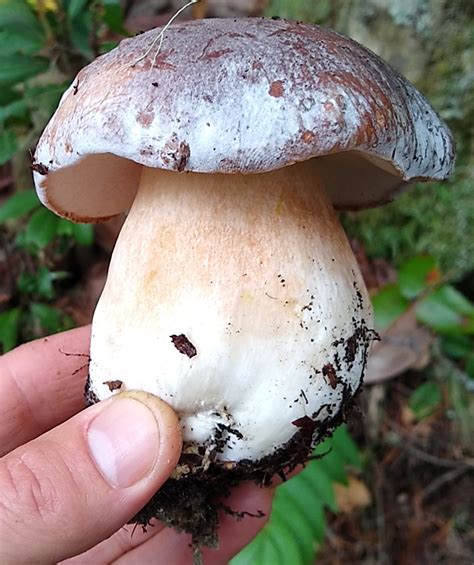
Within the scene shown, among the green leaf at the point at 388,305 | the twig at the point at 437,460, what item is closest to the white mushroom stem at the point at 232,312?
the green leaf at the point at 388,305

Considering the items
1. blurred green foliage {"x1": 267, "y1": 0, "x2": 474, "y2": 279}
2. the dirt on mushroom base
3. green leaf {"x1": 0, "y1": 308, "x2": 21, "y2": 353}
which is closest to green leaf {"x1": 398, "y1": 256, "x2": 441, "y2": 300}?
blurred green foliage {"x1": 267, "y1": 0, "x2": 474, "y2": 279}

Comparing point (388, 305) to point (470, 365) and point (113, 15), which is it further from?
point (113, 15)

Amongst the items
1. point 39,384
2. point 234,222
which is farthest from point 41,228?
point 234,222

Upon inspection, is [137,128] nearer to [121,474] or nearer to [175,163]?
[175,163]

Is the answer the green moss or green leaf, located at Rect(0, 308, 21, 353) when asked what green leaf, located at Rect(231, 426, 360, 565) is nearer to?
the green moss

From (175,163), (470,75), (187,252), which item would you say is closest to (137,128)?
(175,163)
